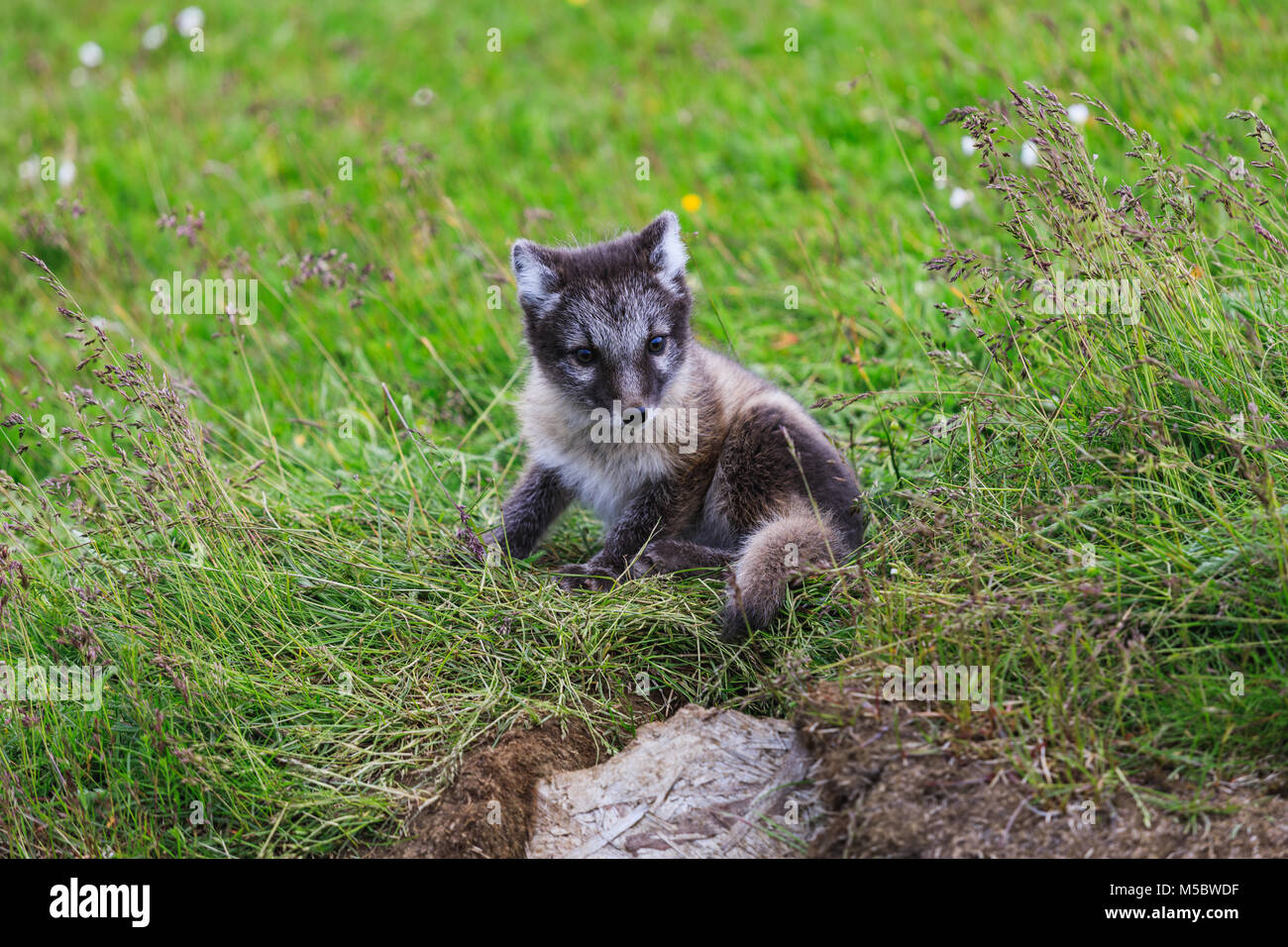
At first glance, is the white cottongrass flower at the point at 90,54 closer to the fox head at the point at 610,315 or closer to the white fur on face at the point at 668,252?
the fox head at the point at 610,315

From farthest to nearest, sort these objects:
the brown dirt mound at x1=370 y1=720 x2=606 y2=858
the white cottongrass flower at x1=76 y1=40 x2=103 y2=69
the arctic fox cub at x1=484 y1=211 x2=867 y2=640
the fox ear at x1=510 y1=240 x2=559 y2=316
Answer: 1. the white cottongrass flower at x1=76 y1=40 x2=103 y2=69
2. the fox ear at x1=510 y1=240 x2=559 y2=316
3. the arctic fox cub at x1=484 y1=211 x2=867 y2=640
4. the brown dirt mound at x1=370 y1=720 x2=606 y2=858

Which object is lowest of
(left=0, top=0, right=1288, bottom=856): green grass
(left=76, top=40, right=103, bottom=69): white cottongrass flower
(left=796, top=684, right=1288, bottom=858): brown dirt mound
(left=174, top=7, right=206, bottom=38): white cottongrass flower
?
(left=796, top=684, right=1288, bottom=858): brown dirt mound

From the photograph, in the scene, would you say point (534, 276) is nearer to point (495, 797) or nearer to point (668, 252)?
point (668, 252)

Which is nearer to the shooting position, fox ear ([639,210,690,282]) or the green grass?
the green grass

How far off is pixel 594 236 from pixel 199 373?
2317mm

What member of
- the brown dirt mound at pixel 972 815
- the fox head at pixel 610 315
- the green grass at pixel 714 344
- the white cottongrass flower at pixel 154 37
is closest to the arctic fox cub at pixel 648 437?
the fox head at pixel 610 315

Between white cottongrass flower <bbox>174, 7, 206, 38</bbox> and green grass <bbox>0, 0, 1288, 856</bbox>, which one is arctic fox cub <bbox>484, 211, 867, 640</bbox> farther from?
white cottongrass flower <bbox>174, 7, 206, 38</bbox>

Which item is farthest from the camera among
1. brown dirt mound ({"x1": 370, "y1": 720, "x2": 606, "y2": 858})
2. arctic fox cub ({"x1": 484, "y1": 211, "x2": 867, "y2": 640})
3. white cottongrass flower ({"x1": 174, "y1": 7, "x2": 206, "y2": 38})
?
white cottongrass flower ({"x1": 174, "y1": 7, "x2": 206, "y2": 38})

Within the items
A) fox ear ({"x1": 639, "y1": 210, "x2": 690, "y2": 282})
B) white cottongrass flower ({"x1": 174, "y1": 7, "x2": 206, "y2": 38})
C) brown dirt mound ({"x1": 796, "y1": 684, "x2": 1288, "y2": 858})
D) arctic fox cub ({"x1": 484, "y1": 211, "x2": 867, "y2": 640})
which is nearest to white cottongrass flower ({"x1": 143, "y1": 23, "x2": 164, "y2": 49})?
white cottongrass flower ({"x1": 174, "y1": 7, "x2": 206, "y2": 38})

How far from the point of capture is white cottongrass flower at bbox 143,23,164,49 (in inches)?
367

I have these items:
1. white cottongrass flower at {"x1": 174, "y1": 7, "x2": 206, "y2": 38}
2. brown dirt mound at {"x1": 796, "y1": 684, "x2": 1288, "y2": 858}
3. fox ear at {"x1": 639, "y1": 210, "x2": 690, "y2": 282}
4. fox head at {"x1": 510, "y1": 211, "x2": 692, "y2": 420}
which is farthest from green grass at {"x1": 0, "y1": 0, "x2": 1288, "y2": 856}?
white cottongrass flower at {"x1": 174, "y1": 7, "x2": 206, "y2": 38}

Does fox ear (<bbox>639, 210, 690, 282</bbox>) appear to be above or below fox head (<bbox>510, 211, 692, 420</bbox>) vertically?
above

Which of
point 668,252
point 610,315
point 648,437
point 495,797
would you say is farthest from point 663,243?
point 495,797
